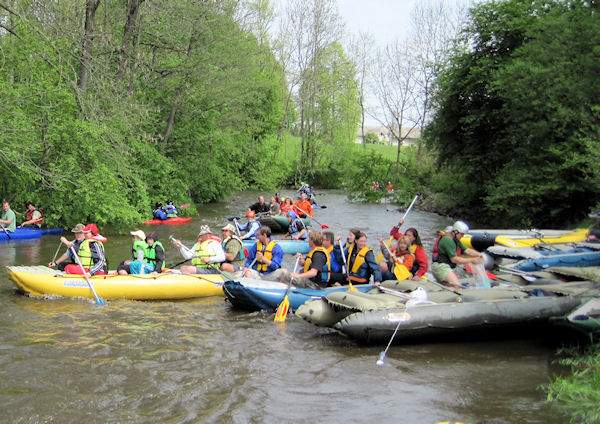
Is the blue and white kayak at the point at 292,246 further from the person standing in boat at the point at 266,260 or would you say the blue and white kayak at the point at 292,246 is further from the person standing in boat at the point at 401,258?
the person standing in boat at the point at 401,258

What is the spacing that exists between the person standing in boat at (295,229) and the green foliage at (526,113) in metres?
6.31

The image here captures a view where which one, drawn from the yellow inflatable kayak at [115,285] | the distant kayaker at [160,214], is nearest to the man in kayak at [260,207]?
the distant kayaker at [160,214]

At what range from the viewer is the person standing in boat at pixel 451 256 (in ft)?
27.2

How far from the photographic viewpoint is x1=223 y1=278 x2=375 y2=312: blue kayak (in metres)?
8.41

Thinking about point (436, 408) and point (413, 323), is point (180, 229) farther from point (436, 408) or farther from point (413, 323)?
point (436, 408)

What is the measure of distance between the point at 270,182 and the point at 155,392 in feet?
90.9

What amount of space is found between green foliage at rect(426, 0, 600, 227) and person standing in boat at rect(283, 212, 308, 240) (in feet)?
20.7

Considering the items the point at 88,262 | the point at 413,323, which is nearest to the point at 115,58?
the point at 88,262

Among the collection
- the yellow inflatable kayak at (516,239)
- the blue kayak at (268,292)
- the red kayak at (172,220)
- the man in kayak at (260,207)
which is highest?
the man in kayak at (260,207)

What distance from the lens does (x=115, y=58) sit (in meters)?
19.0

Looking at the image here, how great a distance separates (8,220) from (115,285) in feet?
23.7

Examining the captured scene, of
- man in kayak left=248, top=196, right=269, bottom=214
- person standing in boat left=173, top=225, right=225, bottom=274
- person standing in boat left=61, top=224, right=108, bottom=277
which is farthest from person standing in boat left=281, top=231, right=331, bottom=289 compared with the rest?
man in kayak left=248, top=196, right=269, bottom=214

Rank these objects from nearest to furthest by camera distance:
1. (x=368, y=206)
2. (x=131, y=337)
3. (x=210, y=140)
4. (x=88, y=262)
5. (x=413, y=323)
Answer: (x=413, y=323), (x=131, y=337), (x=88, y=262), (x=210, y=140), (x=368, y=206)

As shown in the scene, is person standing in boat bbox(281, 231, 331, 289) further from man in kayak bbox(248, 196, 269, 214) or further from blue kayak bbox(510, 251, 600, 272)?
man in kayak bbox(248, 196, 269, 214)
